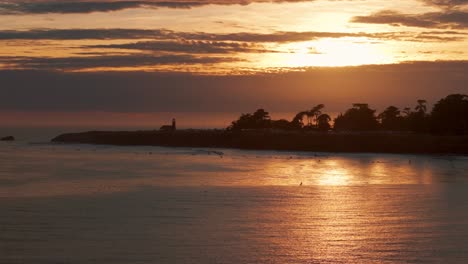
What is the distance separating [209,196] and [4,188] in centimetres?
810

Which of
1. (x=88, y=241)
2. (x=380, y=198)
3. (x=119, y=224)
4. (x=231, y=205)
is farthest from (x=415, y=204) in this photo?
(x=88, y=241)

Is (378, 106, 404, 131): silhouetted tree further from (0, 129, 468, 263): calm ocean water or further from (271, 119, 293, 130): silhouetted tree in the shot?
(0, 129, 468, 263): calm ocean water

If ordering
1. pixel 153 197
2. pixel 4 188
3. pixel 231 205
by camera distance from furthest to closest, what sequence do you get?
1. pixel 4 188
2. pixel 153 197
3. pixel 231 205

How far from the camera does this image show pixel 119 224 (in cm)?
1922

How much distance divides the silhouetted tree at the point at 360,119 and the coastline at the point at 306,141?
2267 cm

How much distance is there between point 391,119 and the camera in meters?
120

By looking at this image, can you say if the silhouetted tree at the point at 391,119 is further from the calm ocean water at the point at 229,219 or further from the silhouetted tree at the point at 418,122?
the calm ocean water at the point at 229,219

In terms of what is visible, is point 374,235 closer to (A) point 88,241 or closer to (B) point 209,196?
(A) point 88,241

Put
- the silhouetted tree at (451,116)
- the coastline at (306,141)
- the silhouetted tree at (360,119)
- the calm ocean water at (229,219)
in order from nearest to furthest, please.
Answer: the calm ocean water at (229,219), the coastline at (306,141), the silhouetted tree at (451,116), the silhouetted tree at (360,119)

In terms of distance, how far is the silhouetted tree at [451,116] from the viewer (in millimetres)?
85562

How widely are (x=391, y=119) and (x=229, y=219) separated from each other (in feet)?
338

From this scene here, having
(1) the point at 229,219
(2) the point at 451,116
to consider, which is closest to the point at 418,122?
(2) the point at 451,116

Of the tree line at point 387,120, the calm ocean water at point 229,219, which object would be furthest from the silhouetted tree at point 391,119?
the calm ocean water at point 229,219

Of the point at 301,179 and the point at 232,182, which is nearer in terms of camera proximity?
the point at 232,182
